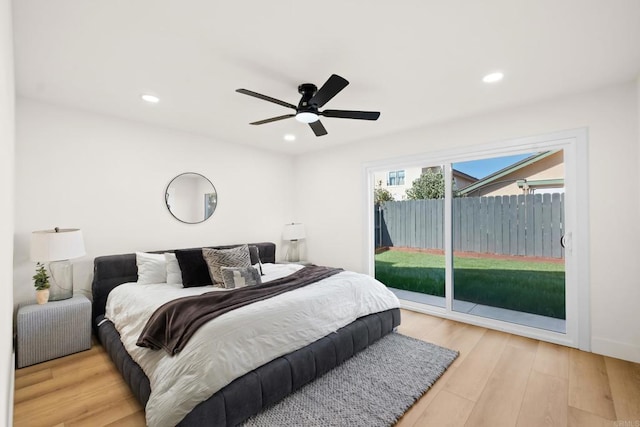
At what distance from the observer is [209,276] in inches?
127

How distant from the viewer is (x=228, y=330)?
1955 millimetres

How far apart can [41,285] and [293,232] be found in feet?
10.6

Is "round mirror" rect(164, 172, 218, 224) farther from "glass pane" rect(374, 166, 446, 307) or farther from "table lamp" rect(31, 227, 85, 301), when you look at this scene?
"glass pane" rect(374, 166, 446, 307)

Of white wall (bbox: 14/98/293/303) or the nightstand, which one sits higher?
white wall (bbox: 14/98/293/303)

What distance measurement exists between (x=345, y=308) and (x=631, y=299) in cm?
259

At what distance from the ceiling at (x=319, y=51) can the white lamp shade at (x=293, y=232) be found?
2.36 m

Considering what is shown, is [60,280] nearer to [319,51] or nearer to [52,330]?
[52,330]

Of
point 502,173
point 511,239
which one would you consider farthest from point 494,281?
point 502,173

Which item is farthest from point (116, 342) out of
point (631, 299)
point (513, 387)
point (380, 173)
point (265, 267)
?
point (631, 299)

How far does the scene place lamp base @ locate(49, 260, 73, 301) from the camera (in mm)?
2938

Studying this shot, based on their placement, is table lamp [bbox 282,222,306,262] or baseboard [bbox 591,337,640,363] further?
table lamp [bbox 282,222,306,262]

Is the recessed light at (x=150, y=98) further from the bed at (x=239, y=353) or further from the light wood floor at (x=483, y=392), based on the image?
the light wood floor at (x=483, y=392)

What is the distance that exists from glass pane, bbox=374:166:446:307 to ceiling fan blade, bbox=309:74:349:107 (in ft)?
7.41

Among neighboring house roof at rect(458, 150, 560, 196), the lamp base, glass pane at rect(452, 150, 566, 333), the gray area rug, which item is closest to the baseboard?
glass pane at rect(452, 150, 566, 333)
